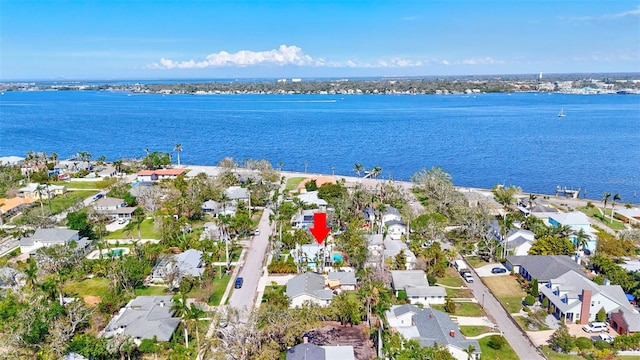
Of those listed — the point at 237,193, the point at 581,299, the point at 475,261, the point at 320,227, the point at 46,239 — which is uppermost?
the point at 237,193

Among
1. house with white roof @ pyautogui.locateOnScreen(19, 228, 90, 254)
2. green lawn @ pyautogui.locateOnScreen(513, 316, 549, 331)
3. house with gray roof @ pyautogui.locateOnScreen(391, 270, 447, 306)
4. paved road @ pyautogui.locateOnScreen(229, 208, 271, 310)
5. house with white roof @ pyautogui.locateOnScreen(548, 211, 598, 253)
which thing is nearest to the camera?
green lawn @ pyautogui.locateOnScreen(513, 316, 549, 331)

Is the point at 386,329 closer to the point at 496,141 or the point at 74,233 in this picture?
the point at 74,233

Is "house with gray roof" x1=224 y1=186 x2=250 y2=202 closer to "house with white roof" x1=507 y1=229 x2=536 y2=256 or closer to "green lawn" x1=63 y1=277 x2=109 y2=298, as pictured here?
"green lawn" x1=63 y1=277 x2=109 y2=298

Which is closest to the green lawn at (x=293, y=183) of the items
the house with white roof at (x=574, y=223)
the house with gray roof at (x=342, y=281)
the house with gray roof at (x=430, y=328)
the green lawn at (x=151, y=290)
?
the house with gray roof at (x=342, y=281)

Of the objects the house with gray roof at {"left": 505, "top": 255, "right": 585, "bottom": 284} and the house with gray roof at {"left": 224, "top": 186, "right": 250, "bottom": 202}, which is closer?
the house with gray roof at {"left": 505, "top": 255, "right": 585, "bottom": 284}

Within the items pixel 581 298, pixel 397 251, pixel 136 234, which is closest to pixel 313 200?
pixel 397 251

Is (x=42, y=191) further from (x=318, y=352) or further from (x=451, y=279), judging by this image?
(x=451, y=279)

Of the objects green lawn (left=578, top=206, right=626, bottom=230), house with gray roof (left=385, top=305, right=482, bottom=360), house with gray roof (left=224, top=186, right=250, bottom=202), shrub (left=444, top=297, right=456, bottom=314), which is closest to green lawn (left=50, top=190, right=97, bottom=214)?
house with gray roof (left=224, top=186, right=250, bottom=202)
